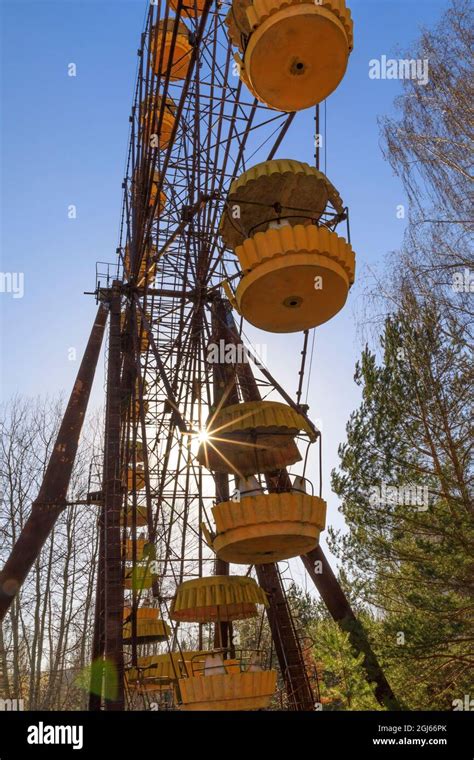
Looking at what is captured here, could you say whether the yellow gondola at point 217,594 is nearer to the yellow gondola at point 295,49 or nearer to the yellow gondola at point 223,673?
the yellow gondola at point 223,673

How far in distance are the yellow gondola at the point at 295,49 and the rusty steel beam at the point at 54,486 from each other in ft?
31.7

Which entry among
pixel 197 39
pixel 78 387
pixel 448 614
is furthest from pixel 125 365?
pixel 448 614

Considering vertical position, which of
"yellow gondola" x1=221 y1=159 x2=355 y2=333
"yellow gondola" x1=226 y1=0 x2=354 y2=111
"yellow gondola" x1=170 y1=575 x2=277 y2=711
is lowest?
"yellow gondola" x1=170 y1=575 x2=277 y2=711

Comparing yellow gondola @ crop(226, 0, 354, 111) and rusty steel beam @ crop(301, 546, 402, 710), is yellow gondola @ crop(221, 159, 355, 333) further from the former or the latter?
rusty steel beam @ crop(301, 546, 402, 710)

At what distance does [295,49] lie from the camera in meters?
8.34

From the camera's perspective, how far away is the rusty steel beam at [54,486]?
1430 cm

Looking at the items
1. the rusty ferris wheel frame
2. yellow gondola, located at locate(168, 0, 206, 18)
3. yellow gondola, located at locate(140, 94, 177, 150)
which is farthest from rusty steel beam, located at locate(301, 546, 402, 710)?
yellow gondola, located at locate(168, 0, 206, 18)

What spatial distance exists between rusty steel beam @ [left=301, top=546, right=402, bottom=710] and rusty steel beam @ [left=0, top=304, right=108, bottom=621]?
584 cm

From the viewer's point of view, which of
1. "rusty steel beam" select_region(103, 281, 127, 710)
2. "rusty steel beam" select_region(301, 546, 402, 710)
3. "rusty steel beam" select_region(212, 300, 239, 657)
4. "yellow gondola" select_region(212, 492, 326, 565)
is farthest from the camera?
"rusty steel beam" select_region(212, 300, 239, 657)

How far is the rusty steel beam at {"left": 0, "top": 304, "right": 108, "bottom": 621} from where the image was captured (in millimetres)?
14305

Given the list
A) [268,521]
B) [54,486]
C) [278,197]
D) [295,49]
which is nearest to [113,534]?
[54,486]

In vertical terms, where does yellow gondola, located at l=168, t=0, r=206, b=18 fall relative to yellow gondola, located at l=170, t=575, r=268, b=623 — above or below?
above

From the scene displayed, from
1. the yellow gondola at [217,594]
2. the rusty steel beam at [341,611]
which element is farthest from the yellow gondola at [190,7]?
the rusty steel beam at [341,611]

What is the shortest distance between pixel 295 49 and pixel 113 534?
9694mm
